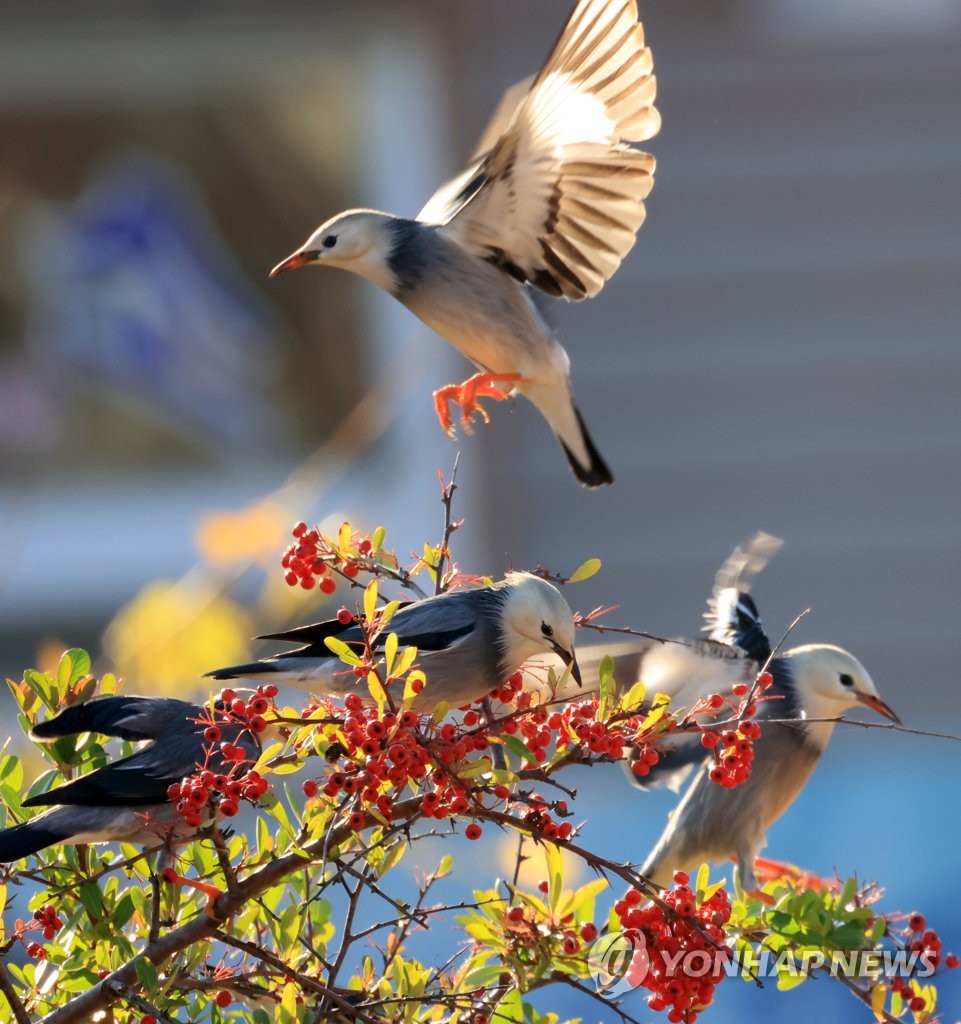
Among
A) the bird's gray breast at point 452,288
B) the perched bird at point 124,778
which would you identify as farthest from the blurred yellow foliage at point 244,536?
the perched bird at point 124,778

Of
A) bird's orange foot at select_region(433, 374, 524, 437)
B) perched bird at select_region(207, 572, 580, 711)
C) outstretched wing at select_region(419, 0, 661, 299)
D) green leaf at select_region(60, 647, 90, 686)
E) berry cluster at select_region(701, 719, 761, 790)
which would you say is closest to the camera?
berry cluster at select_region(701, 719, 761, 790)

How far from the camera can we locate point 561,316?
5.81 meters

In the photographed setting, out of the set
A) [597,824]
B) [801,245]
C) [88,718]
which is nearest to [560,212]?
[88,718]

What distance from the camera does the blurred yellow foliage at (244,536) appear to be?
2.71 metres

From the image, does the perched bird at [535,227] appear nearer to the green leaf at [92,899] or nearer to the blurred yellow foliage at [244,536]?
the blurred yellow foliage at [244,536]

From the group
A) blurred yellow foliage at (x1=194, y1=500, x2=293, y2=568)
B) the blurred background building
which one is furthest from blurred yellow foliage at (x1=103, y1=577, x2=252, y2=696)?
the blurred background building

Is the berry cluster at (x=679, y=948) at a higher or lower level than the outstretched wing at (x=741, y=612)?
lower

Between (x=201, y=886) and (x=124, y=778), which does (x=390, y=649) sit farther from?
(x=124, y=778)

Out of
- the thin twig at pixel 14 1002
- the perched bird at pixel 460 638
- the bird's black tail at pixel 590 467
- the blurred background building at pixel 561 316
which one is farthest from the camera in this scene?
the blurred background building at pixel 561 316

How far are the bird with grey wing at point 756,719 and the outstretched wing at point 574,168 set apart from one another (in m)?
0.60

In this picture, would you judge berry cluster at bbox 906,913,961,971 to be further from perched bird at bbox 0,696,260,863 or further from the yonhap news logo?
perched bird at bbox 0,696,260,863

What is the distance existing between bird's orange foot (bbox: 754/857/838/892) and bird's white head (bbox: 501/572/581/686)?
1.32 feet

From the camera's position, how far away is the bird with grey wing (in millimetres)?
2525

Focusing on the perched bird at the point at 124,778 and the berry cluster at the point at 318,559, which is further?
the berry cluster at the point at 318,559
